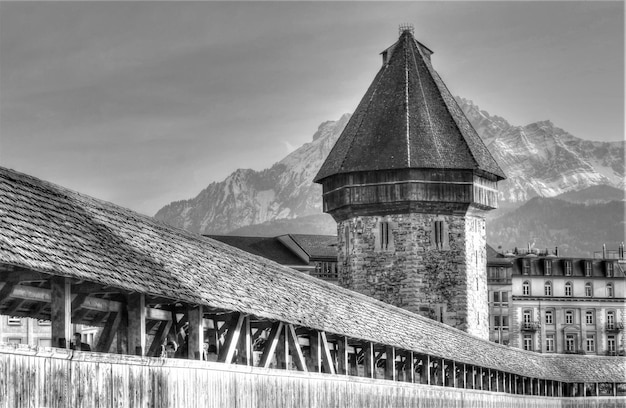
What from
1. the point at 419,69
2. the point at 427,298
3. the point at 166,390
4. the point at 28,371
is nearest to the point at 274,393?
the point at 166,390

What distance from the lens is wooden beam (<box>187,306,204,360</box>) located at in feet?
70.6

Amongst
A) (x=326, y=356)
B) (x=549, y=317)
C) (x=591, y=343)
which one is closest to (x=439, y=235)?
(x=326, y=356)

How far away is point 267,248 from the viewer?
88250 mm

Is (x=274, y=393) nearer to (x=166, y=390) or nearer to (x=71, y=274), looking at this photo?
(x=166, y=390)

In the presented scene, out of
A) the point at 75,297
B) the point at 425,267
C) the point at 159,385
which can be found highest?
the point at 425,267

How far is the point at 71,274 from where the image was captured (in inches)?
659

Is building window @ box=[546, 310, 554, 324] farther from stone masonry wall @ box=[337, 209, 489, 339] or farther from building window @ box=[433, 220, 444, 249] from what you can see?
building window @ box=[433, 220, 444, 249]

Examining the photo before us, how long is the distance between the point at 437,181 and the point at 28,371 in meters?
50.8

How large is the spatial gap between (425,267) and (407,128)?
24.9 ft

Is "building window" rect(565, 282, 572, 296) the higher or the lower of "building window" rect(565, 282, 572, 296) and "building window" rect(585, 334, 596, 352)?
the higher

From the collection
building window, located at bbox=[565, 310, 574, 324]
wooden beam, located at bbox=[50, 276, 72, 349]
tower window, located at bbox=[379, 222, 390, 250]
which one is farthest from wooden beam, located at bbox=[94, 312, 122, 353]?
building window, located at bbox=[565, 310, 574, 324]

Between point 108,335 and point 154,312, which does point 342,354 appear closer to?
point 154,312

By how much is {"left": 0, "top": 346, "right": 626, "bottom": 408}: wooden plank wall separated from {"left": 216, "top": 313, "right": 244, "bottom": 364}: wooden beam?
0.18 m

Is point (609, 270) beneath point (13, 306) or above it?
above
